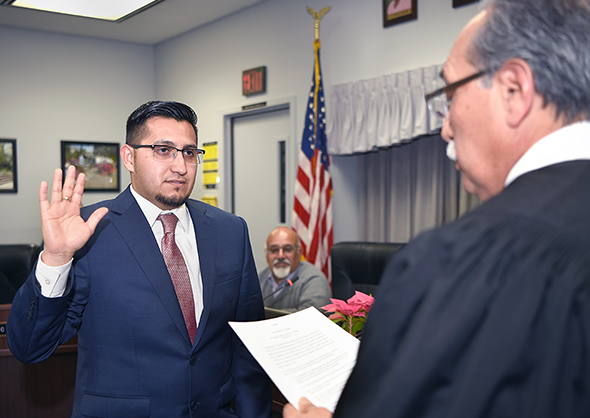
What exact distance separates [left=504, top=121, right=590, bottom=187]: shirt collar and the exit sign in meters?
4.26

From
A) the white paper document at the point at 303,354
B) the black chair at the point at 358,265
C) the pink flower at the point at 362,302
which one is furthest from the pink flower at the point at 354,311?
the black chair at the point at 358,265

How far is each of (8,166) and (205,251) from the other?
15.4 ft

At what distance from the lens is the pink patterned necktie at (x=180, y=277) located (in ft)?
4.72

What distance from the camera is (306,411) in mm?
757

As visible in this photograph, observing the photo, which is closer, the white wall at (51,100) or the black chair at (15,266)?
the black chair at (15,266)

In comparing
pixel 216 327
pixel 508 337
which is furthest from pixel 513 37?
pixel 216 327

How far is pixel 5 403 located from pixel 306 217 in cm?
236

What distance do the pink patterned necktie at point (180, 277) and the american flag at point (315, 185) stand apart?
2333mm

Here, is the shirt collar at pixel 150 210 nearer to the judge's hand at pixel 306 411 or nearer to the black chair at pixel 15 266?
the judge's hand at pixel 306 411

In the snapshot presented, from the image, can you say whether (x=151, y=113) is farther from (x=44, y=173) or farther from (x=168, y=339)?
(x=44, y=173)

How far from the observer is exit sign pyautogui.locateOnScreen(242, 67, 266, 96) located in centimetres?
466

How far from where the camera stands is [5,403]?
2.23m

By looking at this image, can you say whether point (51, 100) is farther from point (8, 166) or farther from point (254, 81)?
point (254, 81)

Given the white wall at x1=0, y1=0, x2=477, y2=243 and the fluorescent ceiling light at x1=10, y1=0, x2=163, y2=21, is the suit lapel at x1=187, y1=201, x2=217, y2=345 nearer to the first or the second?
the white wall at x1=0, y1=0, x2=477, y2=243
